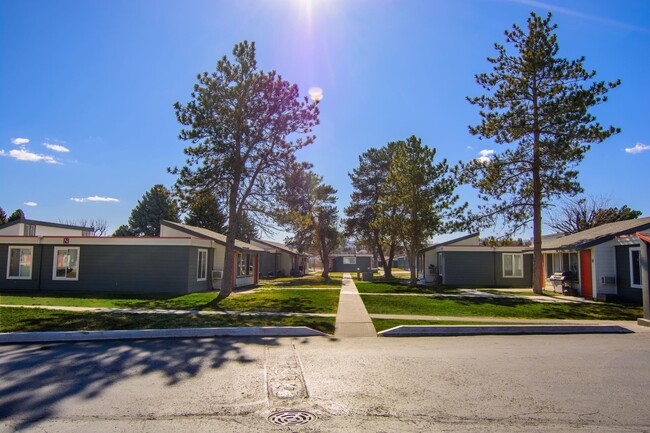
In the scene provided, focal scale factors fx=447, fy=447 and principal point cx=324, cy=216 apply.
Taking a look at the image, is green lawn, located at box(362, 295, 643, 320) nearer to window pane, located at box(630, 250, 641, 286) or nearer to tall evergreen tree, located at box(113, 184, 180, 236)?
window pane, located at box(630, 250, 641, 286)

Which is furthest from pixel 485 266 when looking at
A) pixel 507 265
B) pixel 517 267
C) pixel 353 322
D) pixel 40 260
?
pixel 40 260

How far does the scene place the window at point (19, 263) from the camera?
2180cm

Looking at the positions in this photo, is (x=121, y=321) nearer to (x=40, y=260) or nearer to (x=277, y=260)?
(x=40, y=260)

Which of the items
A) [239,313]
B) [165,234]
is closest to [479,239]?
[165,234]

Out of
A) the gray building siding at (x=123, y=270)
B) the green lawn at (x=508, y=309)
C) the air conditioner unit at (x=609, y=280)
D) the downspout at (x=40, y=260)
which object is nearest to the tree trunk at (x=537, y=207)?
the air conditioner unit at (x=609, y=280)

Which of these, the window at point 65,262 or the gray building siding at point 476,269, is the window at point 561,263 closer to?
the gray building siding at point 476,269

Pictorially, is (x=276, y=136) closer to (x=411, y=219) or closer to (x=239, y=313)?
(x=239, y=313)

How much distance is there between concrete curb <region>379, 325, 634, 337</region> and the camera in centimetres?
1092

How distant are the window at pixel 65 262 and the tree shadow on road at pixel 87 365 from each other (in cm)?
1397

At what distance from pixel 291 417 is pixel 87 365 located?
163 inches

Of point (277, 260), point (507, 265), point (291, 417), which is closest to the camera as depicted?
point (291, 417)

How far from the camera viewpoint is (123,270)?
2142 cm

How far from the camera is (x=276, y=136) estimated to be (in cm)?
1972

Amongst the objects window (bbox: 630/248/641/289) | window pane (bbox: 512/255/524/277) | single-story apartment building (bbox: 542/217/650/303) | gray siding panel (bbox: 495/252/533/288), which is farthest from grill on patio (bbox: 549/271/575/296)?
window pane (bbox: 512/255/524/277)
